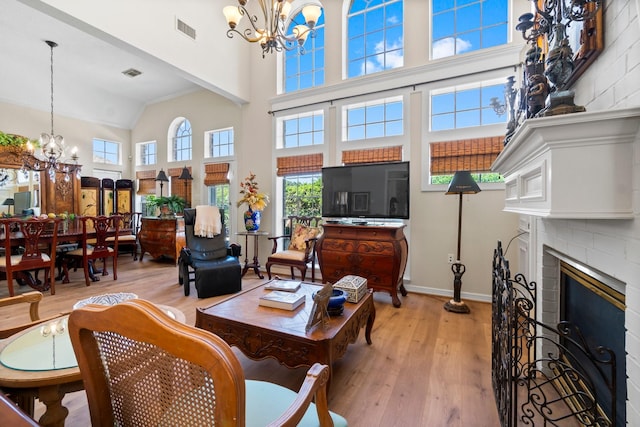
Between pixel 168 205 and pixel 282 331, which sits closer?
pixel 282 331

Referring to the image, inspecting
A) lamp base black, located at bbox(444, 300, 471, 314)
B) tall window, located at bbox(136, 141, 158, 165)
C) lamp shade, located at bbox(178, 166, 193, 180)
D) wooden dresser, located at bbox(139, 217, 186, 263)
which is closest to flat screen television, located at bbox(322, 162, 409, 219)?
lamp base black, located at bbox(444, 300, 471, 314)

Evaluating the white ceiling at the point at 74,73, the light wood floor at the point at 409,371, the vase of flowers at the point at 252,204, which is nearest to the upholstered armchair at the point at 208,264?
the light wood floor at the point at 409,371

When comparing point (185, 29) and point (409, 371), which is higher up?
point (185, 29)

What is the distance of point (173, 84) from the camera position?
18.6 feet

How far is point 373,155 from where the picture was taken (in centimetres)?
395

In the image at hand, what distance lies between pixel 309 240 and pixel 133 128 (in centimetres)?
581

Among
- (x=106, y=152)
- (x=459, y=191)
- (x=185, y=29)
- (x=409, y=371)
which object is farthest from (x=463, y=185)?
(x=106, y=152)

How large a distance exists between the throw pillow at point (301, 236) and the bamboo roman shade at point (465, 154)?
1.88 metres

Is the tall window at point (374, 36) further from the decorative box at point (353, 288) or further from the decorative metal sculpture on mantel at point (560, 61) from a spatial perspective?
the decorative box at point (353, 288)

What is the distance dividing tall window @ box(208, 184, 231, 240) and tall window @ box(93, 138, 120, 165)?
9.58ft

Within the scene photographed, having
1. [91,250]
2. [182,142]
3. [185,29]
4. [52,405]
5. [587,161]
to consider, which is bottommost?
[52,405]

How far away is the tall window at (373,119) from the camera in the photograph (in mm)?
3938

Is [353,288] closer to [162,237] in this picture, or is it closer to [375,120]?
[375,120]

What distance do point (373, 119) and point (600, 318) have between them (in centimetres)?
342
